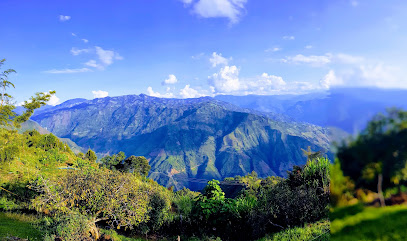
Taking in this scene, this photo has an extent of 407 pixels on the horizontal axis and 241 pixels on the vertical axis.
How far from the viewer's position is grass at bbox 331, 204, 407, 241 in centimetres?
108

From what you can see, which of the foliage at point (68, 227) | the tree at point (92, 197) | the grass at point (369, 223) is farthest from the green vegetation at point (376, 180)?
the tree at point (92, 197)

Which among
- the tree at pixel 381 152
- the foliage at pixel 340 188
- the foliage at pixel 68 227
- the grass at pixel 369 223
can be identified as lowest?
the foliage at pixel 68 227

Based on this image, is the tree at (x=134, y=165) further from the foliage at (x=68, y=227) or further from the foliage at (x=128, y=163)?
the foliage at (x=68, y=227)

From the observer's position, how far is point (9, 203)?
19.4 meters

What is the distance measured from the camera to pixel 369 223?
3.80ft

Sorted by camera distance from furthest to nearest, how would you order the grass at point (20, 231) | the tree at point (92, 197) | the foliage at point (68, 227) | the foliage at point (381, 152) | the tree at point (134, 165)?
the tree at point (134, 165) → the grass at point (20, 231) → the tree at point (92, 197) → the foliage at point (68, 227) → the foliage at point (381, 152)

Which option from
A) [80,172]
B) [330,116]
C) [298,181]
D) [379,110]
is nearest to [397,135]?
[379,110]

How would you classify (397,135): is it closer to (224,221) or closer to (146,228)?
(224,221)

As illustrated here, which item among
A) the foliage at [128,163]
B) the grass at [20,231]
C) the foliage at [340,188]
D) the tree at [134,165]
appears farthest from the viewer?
the tree at [134,165]

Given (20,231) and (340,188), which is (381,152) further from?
(20,231)

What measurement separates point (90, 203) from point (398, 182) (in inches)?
511

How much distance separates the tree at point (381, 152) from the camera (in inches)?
41.8

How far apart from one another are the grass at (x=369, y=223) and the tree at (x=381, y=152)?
0.25 ft

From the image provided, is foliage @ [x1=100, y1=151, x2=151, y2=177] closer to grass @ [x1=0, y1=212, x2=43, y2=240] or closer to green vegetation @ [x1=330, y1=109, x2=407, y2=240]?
grass @ [x1=0, y1=212, x2=43, y2=240]
